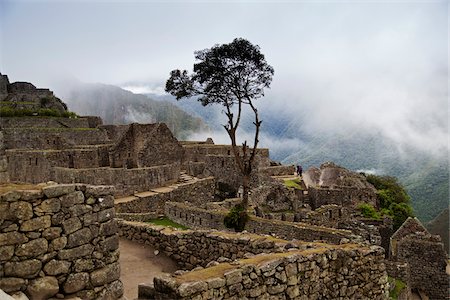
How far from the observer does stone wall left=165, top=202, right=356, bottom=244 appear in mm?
11281

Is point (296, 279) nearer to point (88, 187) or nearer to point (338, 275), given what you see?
point (338, 275)

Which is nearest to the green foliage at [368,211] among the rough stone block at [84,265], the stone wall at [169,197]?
the stone wall at [169,197]

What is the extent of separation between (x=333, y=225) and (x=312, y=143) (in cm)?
3672

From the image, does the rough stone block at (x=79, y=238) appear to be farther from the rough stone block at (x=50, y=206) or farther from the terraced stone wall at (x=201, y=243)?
the terraced stone wall at (x=201, y=243)

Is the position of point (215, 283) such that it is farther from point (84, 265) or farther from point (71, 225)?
point (71, 225)

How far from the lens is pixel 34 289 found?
4.24 meters

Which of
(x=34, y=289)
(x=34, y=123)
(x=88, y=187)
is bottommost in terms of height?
(x=34, y=289)

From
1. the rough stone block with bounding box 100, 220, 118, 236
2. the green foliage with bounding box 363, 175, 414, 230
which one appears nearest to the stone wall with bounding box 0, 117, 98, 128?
the green foliage with bounding box 363, 175, 414, 230

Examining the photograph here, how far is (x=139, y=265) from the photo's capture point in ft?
25.4

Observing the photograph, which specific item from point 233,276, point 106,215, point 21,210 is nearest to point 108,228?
point 106,215

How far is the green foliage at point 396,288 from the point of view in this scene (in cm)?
1249

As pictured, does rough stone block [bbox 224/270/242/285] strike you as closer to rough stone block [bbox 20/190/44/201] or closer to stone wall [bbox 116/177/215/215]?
rough stone block [bbox 20/190/44/201]

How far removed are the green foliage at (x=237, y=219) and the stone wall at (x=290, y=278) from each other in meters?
6.45

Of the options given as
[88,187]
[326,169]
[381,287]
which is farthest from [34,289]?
[326,169]
